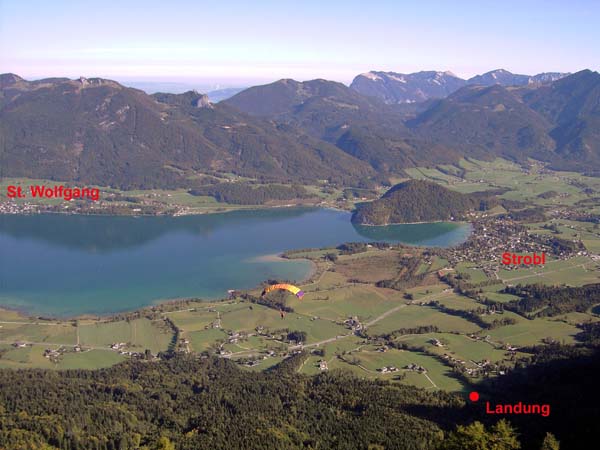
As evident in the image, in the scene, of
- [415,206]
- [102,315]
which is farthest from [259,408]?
[415,206]

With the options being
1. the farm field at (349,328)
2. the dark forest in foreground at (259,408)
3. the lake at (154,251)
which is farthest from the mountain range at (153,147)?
the dark forest in foreground at (259,408)

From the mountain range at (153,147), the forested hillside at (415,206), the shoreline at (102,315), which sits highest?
the mountain range at (153,147)

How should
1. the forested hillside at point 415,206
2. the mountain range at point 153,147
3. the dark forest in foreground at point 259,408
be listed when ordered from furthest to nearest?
the mountain range at point 153,147, the forested hillside at point 415,206, the dark forest in foreground at point 259,408

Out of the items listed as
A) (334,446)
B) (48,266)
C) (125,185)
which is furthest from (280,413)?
(125,185)

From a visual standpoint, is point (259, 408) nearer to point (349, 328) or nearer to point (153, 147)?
point (349, 328)

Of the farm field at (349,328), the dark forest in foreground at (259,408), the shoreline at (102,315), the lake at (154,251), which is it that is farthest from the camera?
the lake at (154,251)

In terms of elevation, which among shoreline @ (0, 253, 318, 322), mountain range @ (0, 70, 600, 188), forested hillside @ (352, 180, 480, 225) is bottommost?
shoreline @ (0, 253, 318, 322)

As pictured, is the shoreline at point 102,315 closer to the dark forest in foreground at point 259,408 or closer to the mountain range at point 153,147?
the dark forest in foreground at point 259,408

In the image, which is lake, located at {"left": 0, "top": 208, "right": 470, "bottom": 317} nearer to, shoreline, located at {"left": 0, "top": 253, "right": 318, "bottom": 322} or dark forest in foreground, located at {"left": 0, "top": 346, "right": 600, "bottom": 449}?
shoreline, located at {"left": 0, "top": 253, "right": 318, "bottom": 322}

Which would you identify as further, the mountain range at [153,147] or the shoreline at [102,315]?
the mountain range at [153,147]

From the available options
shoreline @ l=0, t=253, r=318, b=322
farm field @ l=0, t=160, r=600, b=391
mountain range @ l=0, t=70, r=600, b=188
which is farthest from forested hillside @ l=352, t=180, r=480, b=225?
shoreline @ l=0, t=253, r=318, b=322
